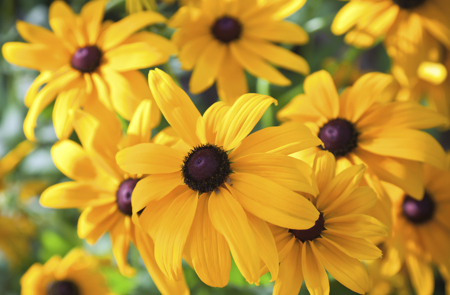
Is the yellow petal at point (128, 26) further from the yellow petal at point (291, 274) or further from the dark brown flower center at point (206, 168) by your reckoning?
the yellow petal at point (291, 274)

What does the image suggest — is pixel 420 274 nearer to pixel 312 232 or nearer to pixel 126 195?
pixel 312 232

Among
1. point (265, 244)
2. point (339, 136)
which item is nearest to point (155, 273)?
point (265, 244)

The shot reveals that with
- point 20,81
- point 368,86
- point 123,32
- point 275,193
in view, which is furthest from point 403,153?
point 20,81

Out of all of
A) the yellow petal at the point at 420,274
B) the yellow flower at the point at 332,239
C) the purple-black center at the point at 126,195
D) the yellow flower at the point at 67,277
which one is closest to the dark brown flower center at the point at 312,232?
the yellow flower at the point at 332,239

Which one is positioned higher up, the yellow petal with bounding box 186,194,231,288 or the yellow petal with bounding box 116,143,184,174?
the yellow petal with bounding box 116,143,184,174

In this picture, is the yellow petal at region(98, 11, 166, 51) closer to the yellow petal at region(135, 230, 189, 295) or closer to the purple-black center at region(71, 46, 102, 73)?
the purple-black center at region(71, 46, 102, 73)

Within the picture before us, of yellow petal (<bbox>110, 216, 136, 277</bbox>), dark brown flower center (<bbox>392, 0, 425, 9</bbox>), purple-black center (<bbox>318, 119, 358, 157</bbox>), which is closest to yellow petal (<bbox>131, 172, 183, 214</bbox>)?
yellow petal (<bbox>110, 216, 136, 277</bbox>)

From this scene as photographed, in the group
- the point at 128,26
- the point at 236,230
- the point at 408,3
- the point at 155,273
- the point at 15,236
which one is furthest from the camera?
the point at 15,236
